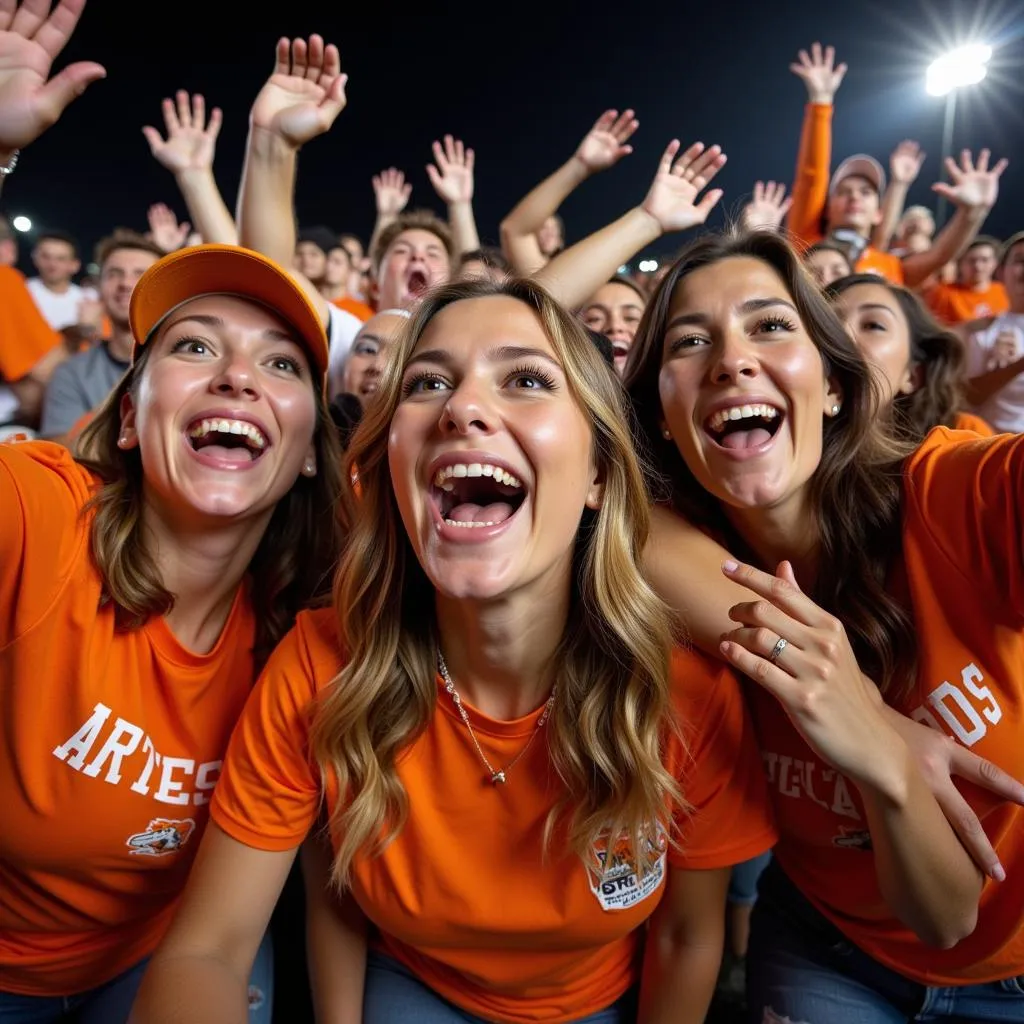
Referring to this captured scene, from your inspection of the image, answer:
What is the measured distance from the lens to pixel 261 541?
71.8 inches

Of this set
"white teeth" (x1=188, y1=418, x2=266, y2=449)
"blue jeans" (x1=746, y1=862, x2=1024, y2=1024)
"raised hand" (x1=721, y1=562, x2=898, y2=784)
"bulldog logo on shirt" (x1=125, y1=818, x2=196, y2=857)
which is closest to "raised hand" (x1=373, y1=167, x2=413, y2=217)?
"white teeth" (x1=188, y1=418, x2=266, y2=449)

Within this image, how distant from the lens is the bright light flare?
10.6 meters

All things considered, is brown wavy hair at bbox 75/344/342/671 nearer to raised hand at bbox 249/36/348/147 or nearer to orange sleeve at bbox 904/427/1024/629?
raised hand at bbox 249/36/348/147

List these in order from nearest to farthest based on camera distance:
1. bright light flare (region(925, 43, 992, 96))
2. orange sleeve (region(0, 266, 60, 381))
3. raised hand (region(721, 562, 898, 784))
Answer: raised hand (region(721, 562, 898, 784)), orange sleeve (region(0, 266, 60, 381)), bright light flare (region(925, 43, 992, 96))

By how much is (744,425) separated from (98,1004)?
2079mm

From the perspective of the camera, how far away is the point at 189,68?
12945mm

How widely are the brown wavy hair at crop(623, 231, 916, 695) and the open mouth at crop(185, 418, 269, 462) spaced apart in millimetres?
954

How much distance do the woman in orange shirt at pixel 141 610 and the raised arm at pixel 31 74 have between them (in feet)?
1.09

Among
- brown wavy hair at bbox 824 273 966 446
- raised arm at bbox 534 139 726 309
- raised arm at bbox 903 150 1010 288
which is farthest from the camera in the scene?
raised arm at bbox 903 150 1010 288

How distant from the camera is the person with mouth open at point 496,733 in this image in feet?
4.12

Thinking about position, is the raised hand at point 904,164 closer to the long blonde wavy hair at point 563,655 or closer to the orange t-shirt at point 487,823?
the long blonde wavy hair at point 563,655

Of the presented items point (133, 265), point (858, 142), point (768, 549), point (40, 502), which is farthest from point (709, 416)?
point (858, 142)

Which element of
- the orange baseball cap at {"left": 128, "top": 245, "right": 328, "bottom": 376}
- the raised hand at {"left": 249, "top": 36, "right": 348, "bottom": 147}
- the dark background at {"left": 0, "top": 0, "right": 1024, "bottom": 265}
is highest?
the dark background at {"left": 0, "top": 0, "right": 1024, "bottom": 265}

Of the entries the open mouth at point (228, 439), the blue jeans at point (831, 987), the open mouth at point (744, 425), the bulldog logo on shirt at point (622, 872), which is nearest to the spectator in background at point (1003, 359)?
the open mouth at point (744, 425)
